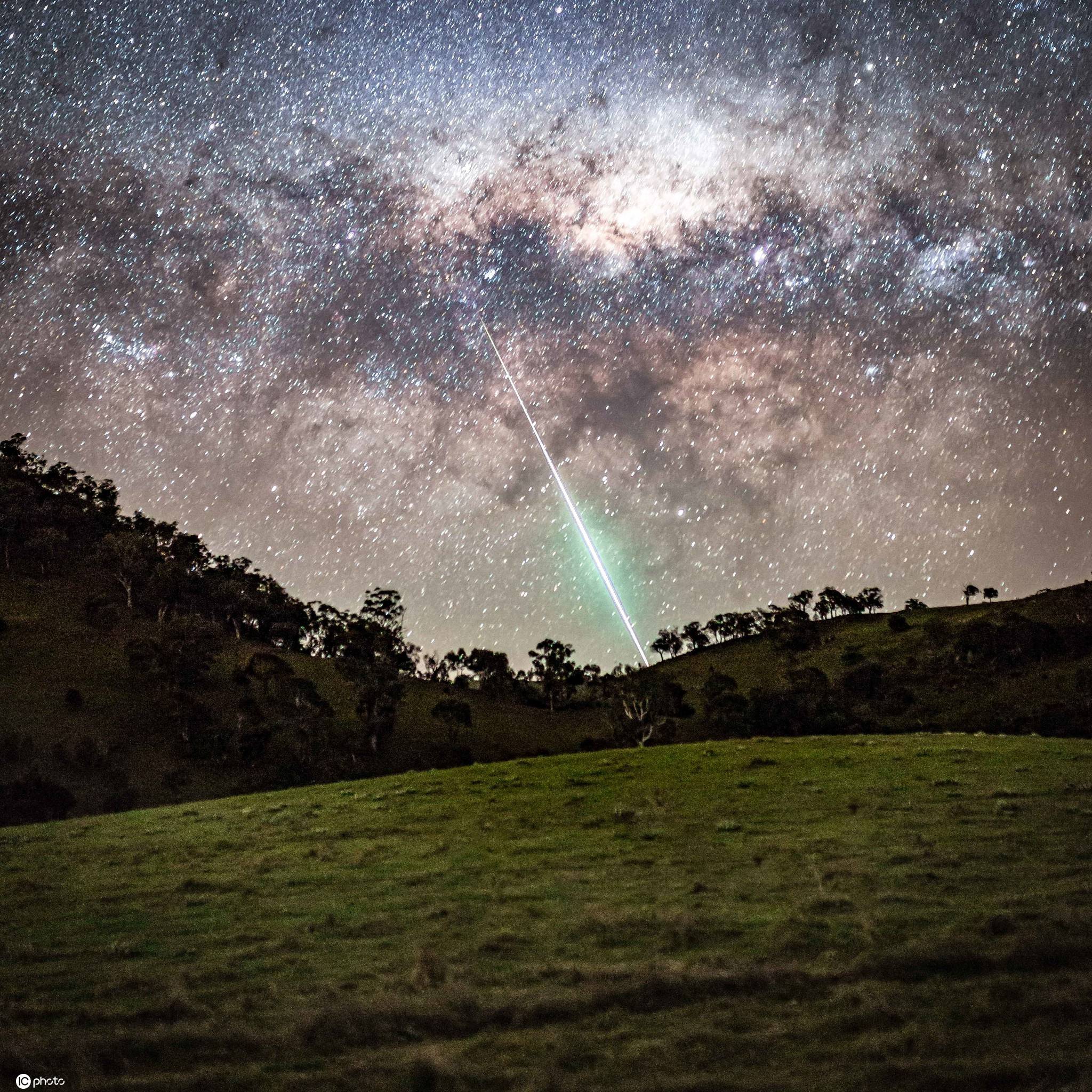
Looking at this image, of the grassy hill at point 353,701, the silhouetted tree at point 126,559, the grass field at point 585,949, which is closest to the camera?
the grass field at point 585,949

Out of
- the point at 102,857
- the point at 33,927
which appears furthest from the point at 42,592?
the point at 33,927

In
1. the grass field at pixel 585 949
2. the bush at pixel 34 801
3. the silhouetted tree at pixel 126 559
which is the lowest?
the grass field at pixel 585 949

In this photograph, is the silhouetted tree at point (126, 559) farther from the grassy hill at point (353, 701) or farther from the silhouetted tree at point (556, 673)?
the silhouetted tree at point (556, 673)

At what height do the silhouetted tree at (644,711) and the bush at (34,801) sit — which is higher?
the bush at (34,801)

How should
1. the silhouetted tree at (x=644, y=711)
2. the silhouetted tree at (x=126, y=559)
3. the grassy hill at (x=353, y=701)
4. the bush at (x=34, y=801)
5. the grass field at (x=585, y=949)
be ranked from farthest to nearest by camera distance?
the silhouetted tree at (x=126, y=559), the silhouetted tree at (x=644, y=711), the grassy hill at (x=353, y=701), the bush at (x=34, y=801), the grass field at (x=585, y=949)

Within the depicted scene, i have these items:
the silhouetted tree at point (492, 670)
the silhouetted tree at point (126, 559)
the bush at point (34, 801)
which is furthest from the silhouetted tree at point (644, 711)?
the silhouetted tree at point (126, 559)

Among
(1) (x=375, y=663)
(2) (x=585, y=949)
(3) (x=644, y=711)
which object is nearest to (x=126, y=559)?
(1) (x=375, y=663)
